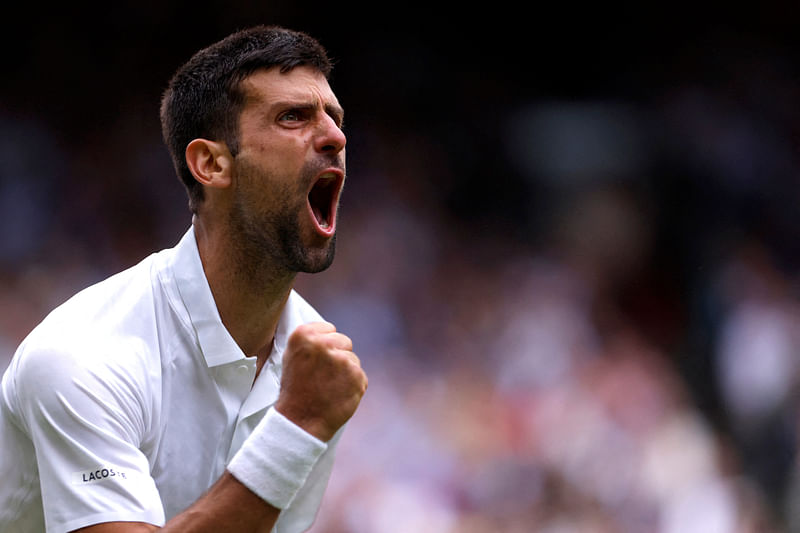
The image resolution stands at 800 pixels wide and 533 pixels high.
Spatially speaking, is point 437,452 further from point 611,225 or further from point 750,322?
point 611,225

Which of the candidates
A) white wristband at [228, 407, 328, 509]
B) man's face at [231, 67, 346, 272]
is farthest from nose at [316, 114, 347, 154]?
white wristband at [228, 407, 328, 509]

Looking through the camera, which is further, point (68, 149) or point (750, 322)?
point (68, 149)

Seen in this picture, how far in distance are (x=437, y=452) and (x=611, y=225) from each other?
2.60 meters

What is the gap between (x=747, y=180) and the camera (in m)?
6.92

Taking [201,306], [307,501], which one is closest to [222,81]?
[201,306]

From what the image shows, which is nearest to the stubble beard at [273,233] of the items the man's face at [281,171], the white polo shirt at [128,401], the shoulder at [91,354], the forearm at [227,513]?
the man's face at [281,171]

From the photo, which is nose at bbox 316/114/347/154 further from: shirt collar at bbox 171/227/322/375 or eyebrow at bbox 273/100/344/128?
shirt collar at bbox 171/227/322/375

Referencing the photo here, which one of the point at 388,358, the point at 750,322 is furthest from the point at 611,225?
the point at 388,358

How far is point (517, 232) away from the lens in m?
7.12

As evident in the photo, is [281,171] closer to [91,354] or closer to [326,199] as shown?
[326,199]

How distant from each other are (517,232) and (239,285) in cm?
508

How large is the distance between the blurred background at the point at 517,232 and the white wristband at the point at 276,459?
9.79 ft

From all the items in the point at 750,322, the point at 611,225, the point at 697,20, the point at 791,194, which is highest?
the point at 697,20

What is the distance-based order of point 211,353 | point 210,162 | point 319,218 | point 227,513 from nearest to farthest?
point 227,513 < point 211,353 < point 210,162 < point 319,218
